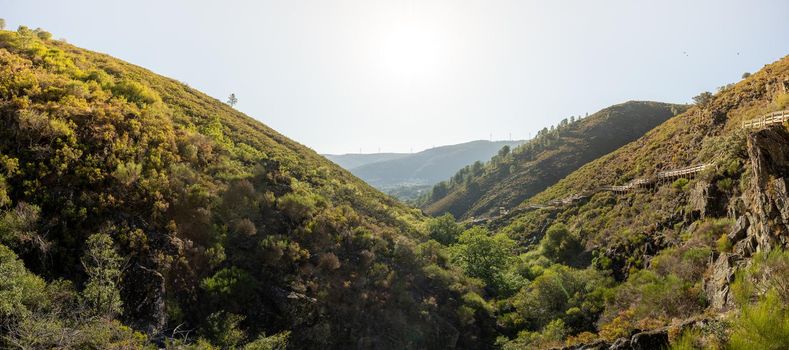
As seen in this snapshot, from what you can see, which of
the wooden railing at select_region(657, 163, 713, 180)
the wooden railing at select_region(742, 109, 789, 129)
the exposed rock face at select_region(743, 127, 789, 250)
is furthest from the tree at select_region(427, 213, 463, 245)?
the exposed rock face at select_region(743, 127, 789, 250)

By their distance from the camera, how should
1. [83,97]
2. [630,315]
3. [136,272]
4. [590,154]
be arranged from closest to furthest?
[136,272] < [630,315] < [83,97] < [590,154]

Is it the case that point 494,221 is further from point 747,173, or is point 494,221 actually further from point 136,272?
point 136,272

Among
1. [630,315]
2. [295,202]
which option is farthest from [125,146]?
[630,315]

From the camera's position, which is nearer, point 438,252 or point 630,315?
point 630,315

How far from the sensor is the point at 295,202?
32312 mm

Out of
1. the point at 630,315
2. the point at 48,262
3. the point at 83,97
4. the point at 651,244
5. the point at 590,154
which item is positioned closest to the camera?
the point at 48,262

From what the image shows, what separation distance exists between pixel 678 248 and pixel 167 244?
102 ft

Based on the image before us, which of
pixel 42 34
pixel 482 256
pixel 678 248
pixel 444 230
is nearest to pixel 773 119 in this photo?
pixel 678 248

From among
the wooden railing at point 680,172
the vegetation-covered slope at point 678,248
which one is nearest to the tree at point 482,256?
the vegetation-covered slope at point 678,248

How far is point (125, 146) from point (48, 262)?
9.20 metres

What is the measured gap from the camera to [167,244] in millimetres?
21625

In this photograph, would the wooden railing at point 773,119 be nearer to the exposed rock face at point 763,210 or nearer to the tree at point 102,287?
the exposed rock face at point 763,210

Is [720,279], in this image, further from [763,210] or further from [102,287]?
[102,287]

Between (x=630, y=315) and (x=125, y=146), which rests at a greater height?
(x=125, y=146)
